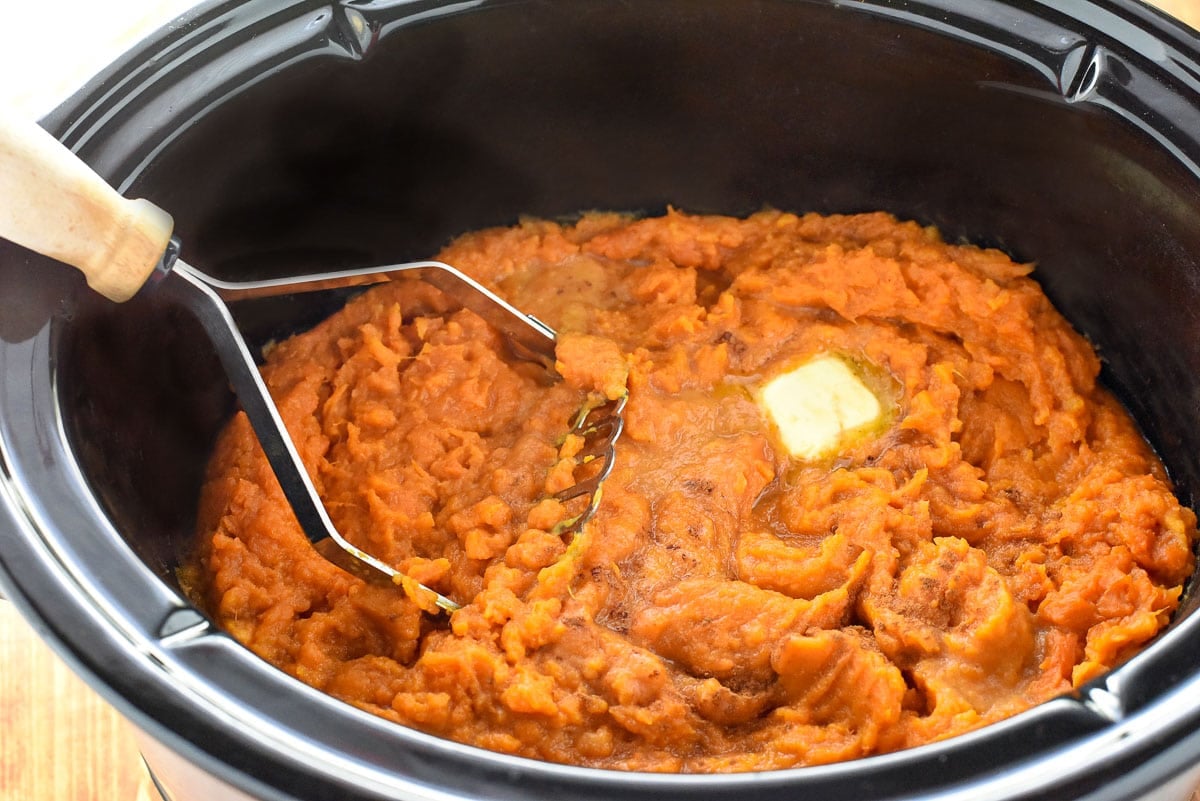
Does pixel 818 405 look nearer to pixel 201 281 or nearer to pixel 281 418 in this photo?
pixel 281 418

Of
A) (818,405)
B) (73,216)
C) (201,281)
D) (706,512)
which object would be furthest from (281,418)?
(818,405)

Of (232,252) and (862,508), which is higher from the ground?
(232,252)

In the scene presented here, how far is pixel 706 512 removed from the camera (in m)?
2.07

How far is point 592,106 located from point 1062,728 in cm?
166

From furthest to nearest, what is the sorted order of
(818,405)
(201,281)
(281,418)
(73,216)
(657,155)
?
(657,155), (818,405), (281,418), (201,281), (73,216)

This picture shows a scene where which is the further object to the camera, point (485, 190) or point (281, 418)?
point (485, 190)

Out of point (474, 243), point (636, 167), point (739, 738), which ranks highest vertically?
point (636, 167)

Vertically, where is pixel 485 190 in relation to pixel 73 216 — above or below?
below

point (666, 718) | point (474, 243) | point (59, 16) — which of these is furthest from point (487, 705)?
point (59, 16)

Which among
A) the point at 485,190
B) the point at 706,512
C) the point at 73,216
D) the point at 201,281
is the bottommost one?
the point at 706,512

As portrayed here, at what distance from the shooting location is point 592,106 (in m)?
2.45

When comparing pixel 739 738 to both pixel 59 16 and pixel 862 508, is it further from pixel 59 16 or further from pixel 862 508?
pixel 59 16

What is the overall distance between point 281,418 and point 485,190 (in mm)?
817

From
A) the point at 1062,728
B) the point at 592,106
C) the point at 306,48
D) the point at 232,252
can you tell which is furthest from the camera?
the point at 592,106
